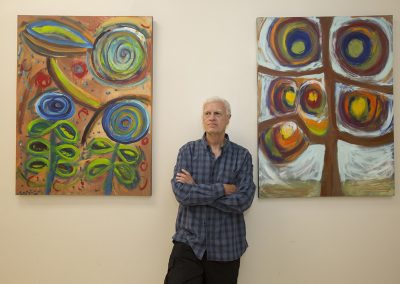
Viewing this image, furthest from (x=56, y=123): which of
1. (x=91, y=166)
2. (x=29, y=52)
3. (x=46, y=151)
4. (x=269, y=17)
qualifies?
(x=269, y=17)

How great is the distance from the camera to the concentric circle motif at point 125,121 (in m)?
2.09

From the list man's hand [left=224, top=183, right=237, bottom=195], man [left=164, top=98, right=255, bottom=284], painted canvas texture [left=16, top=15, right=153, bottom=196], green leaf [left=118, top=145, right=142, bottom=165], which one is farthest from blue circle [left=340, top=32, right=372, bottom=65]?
green leaf [left=118, top=145, right=142, bottom=165]

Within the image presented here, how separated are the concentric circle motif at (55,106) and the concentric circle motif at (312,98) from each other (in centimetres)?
161

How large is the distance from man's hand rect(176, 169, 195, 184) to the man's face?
0.99 feet

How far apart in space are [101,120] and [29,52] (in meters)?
0.69

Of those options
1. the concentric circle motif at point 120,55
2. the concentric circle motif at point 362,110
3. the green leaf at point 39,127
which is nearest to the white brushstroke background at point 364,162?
the concentric circle motif at point 362,110

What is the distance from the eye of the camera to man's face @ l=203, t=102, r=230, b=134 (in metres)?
1.88

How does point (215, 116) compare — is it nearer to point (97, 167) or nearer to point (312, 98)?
point (312, 98)

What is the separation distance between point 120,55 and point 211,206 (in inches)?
47.5

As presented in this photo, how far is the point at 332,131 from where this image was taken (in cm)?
210

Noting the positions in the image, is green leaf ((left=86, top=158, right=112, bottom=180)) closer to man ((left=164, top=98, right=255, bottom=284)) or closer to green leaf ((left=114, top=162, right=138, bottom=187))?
green leaf ((left=114, top=162, right=138, bottom=187))

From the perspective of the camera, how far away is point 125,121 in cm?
209

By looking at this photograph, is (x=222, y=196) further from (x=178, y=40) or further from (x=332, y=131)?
(x=178, y=40)

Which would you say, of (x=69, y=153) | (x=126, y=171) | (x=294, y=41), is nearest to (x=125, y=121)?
(x=126, y=171)
